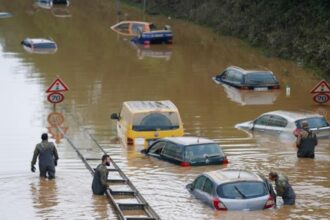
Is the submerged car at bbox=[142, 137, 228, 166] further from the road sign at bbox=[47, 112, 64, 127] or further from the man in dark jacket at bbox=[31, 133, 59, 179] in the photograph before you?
the road sign at bbox=[47, 112, 64, 127]

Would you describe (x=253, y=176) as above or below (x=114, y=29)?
below

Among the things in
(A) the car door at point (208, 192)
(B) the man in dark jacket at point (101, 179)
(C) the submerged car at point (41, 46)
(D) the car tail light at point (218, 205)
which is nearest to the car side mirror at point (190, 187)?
(A) the car door at point (208, 192)

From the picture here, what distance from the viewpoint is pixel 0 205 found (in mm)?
24750

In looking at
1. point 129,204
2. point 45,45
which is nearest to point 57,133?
point 129,204

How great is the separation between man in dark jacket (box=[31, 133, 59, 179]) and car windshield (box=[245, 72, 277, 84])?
20531 millimetres

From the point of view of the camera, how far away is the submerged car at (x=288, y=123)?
33781 millimetres

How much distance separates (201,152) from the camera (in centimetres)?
2870

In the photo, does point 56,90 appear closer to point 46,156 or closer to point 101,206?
point 46,156

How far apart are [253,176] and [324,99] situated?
17724 mm

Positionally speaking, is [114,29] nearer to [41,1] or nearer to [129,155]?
[41,1]

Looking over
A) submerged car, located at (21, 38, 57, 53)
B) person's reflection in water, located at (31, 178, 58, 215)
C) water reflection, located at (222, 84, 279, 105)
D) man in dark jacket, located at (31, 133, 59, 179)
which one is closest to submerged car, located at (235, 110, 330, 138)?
water reflection, located at (222, 84, 279, 105)

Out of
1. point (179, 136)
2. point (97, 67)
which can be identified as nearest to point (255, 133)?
point (179, 136)

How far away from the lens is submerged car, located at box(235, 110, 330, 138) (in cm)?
3378

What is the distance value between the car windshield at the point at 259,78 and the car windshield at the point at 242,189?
2346 centimetres
